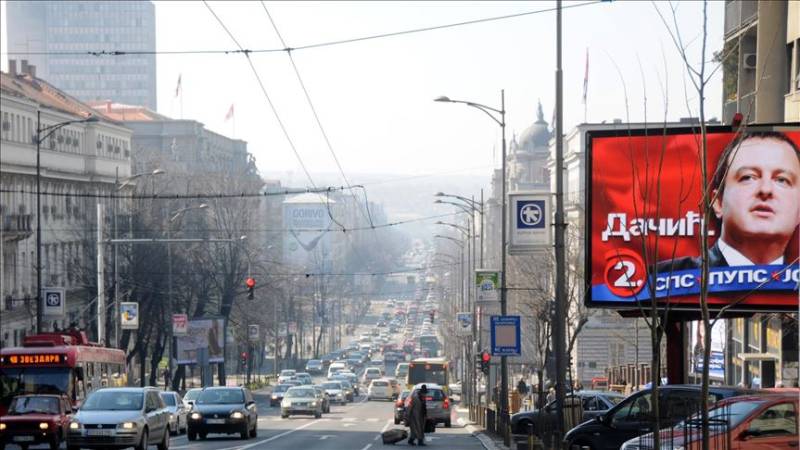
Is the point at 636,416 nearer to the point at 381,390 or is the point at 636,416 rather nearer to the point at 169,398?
the point at 169,398

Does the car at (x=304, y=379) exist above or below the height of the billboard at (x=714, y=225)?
below

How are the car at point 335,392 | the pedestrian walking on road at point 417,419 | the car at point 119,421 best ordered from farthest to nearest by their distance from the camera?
the car at point 335,392 < the pedestrian walking on road at point 417,419 < the car at point 119,421

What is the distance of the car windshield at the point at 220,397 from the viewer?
40.8 metres

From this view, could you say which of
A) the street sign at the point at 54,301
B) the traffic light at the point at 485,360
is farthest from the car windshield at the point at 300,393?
the street sign at the point at 54,301

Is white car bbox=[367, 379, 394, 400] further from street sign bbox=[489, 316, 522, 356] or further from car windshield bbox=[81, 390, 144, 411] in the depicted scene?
car windshield bbox=[81, 390, 144, 411]

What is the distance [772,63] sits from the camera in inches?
1727

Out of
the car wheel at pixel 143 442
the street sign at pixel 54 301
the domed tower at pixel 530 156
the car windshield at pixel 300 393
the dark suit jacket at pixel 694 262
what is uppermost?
the domed tower at pixel 530 156

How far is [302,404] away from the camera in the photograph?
2388 inches

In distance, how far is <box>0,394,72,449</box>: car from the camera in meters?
34.3

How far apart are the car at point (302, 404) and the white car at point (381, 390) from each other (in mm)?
25231

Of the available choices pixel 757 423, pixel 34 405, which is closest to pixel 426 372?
pixel 34 405

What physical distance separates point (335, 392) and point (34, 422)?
151 ft

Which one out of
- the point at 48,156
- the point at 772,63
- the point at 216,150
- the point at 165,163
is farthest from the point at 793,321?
the point at 216,150

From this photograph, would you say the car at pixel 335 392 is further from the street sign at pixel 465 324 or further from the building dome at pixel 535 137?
the building dome at pixel 535 137
